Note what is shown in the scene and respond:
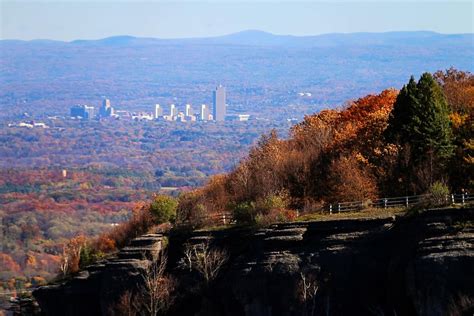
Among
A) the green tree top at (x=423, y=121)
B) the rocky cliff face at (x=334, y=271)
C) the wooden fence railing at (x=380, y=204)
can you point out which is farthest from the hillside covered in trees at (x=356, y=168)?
the rocky cliff face at (x=334, y=271)

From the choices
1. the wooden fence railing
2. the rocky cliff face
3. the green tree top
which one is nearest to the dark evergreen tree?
the green tree top

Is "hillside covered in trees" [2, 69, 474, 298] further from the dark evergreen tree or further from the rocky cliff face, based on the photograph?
the rocky cliff face

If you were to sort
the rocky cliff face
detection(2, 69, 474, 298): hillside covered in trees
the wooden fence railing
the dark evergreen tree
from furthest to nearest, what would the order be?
the dark evergreen tree → detection(2, 69, 474, 298): hillside covered in trees → the wooden fence railing → the rocky cliff face

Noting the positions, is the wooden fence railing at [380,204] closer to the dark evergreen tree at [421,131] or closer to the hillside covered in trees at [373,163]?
the hillside covered in trees at [373,163]

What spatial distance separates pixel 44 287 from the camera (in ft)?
146

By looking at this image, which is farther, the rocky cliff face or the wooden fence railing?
the wooden fence railing

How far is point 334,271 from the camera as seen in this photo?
1420 inches

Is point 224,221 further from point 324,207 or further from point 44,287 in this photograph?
point 44,287

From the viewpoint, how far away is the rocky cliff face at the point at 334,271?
3266 centimetres

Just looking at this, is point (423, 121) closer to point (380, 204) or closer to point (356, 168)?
point (356, 168)

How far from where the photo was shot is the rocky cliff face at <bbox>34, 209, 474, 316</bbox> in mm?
32656

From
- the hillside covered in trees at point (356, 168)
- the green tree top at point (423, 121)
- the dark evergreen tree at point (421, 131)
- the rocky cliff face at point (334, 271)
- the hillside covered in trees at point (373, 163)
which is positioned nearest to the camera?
the rocky cliff face at point (334, 271)

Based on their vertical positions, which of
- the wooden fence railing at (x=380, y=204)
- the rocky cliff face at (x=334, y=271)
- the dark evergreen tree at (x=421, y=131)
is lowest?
the rocky cliff face at (x=334, y=271)

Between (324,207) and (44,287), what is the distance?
32.9 feet
